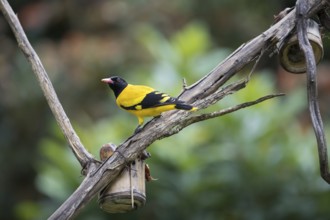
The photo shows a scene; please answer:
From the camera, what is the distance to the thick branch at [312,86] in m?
2.25

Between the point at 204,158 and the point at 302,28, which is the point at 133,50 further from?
the point at 302,28

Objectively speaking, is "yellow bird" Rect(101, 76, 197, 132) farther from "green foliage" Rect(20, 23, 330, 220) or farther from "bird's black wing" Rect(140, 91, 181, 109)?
"green foliage" Rect(20, 23, 330, 220)

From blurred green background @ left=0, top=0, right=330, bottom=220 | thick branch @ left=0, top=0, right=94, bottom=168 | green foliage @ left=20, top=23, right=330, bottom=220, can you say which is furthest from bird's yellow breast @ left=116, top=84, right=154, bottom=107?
green foliage @ left=20, top=23, right=330, bottom=220

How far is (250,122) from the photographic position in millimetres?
6027

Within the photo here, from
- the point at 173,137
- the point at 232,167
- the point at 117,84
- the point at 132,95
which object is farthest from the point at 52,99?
the point at 232,167

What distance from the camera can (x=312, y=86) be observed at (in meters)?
2.29

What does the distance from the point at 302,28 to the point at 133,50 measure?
22.6 feet

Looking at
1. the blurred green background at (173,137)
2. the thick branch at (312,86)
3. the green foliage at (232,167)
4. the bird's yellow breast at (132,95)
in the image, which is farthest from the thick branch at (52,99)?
the green foliage at (232,167)

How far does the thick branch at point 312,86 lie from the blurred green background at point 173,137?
3.21 meters

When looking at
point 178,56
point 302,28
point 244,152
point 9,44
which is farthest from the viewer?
point 9,44

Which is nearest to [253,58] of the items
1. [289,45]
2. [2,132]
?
[289,45]

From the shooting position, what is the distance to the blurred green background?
238 inches

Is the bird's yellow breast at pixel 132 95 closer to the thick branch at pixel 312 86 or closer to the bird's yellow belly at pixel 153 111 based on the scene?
the bird's yellow belly at pixel 153 111

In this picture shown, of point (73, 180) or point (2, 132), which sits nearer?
Answer: point (73, 180)
